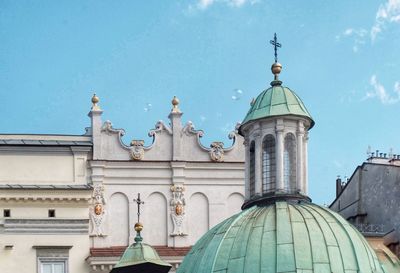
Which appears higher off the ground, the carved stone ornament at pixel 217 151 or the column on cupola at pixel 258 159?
the carved stone ornament at pixel 217 151

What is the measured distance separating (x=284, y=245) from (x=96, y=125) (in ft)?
87.8

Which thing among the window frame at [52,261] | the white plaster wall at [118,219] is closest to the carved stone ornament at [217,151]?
the white plaster wall at [118,219]

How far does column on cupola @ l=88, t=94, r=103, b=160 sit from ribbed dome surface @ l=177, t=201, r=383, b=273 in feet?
78.7

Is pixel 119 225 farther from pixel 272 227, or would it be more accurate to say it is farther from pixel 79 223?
pixel 272 227

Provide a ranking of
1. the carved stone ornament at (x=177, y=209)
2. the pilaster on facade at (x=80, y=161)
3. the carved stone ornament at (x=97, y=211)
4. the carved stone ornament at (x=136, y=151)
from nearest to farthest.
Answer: the carved stone ornament at (x=97, y=211), the pilaster on facade at (x=80, y=161), the carved stone ornament at (x=177, y=209), the carved stone ornament at (x=136, y=151)

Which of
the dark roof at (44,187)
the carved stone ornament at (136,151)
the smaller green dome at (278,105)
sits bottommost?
the dark roof at (44,187)

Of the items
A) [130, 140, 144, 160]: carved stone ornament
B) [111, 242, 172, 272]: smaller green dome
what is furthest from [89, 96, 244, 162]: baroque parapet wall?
[111, 242, 172, 272]: smaller green dome

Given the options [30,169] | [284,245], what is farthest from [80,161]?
[284,245]

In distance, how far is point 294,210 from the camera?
41281mm

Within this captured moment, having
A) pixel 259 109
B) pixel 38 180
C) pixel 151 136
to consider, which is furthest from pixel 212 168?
pixel 259 109

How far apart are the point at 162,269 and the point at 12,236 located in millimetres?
13001

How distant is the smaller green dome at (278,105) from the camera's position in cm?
4350

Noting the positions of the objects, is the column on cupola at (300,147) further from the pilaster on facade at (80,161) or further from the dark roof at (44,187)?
the pilaster on facade at (80,161)

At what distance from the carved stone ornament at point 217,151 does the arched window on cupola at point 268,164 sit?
2213 centimetres
